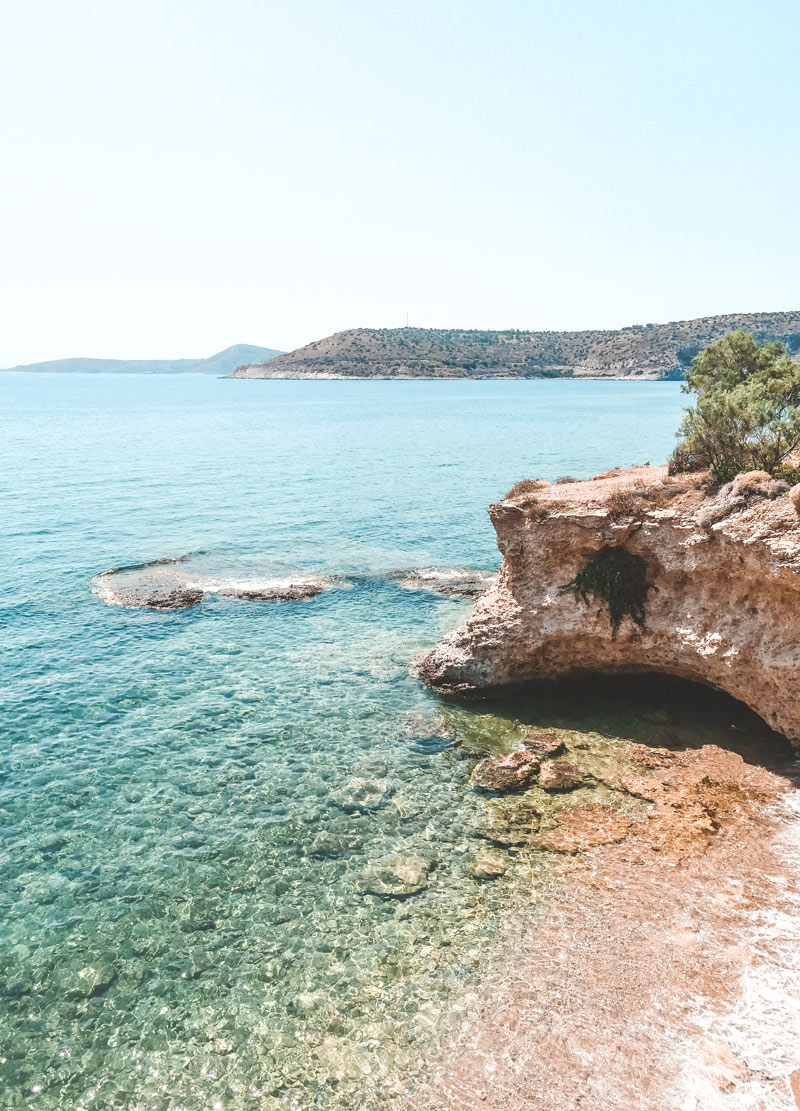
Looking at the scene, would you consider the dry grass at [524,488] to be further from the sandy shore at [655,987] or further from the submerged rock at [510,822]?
the sandy shore at [655,987]

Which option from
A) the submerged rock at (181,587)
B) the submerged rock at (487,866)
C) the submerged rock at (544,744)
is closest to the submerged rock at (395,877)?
the submerged rock at (487,866)

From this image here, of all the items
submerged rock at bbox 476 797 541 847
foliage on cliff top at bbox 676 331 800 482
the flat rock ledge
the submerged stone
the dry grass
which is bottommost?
submerged rock at bbox 476 797 541 847

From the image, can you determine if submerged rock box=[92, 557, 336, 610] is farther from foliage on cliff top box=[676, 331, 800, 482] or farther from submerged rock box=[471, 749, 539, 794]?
foliage on cliff top box=[676, 331, 800, 482]

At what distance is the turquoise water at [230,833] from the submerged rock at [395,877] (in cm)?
11

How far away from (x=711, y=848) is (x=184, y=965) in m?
9.90

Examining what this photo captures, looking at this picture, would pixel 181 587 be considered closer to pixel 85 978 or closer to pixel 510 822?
pixel 510 822

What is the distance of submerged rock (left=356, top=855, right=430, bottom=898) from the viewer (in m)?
13.1

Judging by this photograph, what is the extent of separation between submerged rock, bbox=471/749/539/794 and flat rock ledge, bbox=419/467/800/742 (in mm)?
3720

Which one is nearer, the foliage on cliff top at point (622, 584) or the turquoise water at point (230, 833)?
the turquoise water at point (230, 833)

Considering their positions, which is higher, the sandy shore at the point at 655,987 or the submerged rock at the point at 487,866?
the sandy shore at the point at 655,987

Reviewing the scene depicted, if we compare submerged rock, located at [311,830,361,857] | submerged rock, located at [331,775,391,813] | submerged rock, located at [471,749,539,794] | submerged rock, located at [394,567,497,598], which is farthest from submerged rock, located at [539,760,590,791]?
submerged rock, located at [394,567,497,598]

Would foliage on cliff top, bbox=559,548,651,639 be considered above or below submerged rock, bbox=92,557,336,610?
above

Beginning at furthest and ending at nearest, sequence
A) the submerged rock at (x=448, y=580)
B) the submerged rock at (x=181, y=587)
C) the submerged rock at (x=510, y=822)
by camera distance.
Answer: the submerged rock at (x=448, y=580)
the submerged rock at (x=181, y=587)
the submerged rock at (x=510, y=822)

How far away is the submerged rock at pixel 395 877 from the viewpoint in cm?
1309
